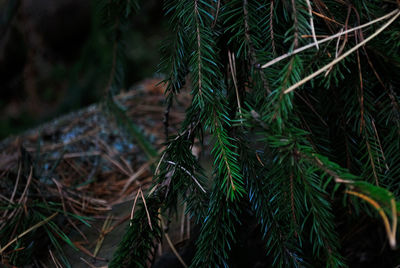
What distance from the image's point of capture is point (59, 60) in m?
5.39

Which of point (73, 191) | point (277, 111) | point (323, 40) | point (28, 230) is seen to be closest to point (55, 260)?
point (28, 230)

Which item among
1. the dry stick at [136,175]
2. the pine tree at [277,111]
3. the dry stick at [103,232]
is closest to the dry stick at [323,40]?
the pine tree at [277,111]

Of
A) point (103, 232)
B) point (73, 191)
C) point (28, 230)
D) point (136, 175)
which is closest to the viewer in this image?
point (28, 230)

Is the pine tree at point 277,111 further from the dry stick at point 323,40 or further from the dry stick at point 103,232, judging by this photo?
the dry stick at point 103,232

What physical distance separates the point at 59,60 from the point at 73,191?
4429 mm

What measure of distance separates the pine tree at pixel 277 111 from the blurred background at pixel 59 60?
2544 millimetres

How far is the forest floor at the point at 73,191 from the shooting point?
1.23 meters

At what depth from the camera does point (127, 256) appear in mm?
873

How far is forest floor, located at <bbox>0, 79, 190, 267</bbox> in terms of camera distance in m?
1.23

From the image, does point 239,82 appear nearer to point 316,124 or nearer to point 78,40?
point 316,124

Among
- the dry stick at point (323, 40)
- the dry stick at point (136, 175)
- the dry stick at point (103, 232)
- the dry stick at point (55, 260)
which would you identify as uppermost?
the dry stick at point (323, 40)

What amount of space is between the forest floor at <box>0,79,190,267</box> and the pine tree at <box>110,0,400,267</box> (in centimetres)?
18

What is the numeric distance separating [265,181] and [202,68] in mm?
343

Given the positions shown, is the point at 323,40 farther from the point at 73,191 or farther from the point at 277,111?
the point at 73,191
